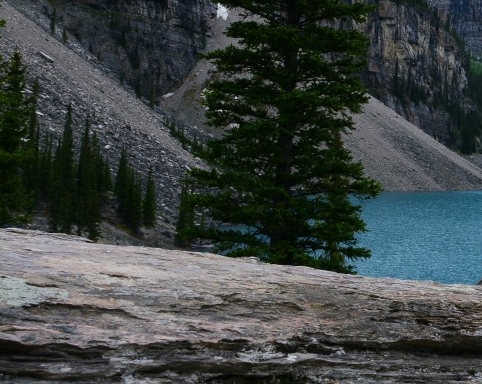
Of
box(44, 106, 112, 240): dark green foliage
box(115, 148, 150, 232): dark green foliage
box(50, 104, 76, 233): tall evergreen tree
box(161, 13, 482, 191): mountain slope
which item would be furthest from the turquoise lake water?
box(161, 13, 482, 191): mountain slope

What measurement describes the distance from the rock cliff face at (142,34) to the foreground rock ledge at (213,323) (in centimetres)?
13759

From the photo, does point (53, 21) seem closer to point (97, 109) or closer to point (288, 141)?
point (97, 109)

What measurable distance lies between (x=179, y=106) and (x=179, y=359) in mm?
146360

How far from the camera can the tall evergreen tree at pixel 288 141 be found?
1517 centimetres

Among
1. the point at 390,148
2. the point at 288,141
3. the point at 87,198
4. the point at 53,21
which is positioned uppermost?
the point at 53,21

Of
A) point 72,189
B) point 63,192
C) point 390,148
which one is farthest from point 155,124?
point 390,148

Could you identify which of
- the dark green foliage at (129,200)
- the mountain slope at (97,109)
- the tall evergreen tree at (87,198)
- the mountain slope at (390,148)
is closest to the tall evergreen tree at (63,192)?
the tall evergreen tree at (87,198)

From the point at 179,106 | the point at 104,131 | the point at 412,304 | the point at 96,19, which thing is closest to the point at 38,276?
the point at 412,304

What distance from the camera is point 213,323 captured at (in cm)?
734

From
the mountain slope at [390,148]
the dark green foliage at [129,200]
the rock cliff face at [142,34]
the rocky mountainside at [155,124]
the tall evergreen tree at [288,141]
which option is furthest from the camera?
the rock cliff face at [142,34]

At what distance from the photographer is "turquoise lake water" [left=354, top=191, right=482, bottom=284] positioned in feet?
142

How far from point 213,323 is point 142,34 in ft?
538

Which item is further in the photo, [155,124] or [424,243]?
[155,124]

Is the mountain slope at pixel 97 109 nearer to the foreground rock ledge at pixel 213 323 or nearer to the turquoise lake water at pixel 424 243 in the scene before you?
the turquoise lake water at pixel 424 243
